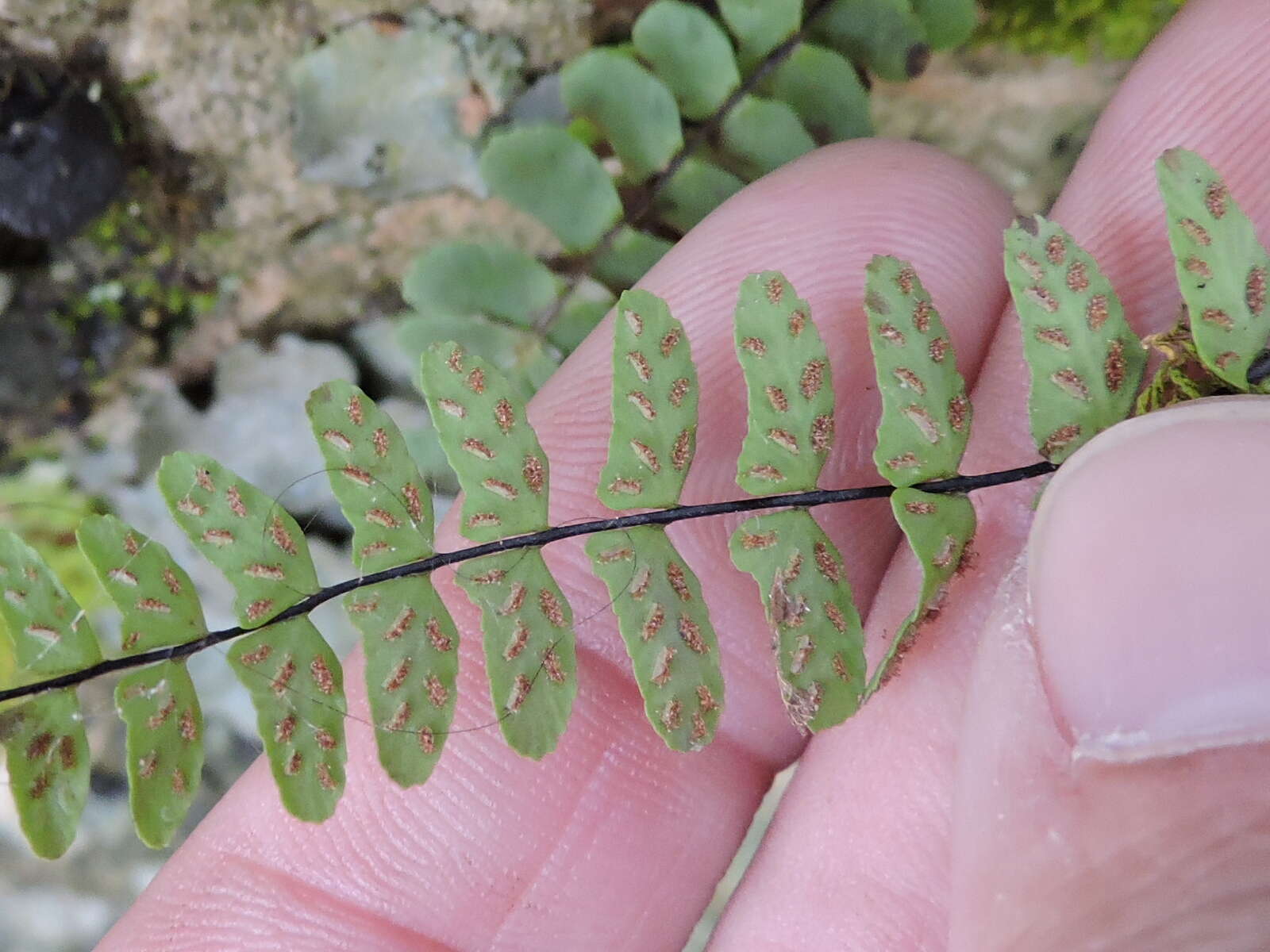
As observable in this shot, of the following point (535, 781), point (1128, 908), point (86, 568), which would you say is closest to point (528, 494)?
point (535, 781)

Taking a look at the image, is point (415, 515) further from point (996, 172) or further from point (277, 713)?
point (996, 172)

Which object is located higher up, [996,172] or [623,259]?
[623,259]

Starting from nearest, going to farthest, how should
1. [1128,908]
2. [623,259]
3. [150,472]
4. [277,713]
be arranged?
[1128,908] → [277,713] → [623,259] → [150,472]

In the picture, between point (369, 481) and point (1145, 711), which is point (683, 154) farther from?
point (1145, 711)

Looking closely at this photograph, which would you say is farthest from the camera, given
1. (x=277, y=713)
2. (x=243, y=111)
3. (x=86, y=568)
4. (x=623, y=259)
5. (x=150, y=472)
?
(x=150, y=472)

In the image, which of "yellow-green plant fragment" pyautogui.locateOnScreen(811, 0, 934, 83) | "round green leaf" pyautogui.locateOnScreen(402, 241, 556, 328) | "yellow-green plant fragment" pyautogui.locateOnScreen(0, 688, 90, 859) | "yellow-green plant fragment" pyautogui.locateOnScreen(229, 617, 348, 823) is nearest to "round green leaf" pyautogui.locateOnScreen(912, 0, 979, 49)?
"yellow-green plant fragment" pyautogui.locateOnScreen(811, 0, 934, 83)

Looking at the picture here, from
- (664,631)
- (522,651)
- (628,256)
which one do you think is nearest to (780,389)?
(664,631)

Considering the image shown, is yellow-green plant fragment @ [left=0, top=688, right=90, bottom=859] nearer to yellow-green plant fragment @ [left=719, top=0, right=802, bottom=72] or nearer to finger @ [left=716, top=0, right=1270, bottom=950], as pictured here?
finger @ [left=716, top=0, right=1270, bottom=950]
